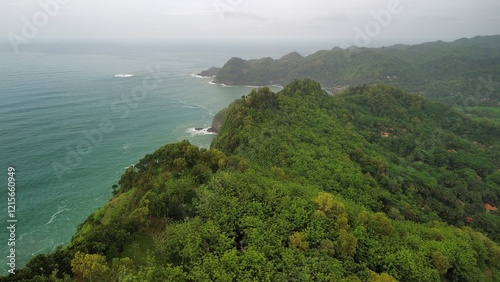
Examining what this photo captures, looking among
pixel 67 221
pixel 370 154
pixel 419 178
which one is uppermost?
pixel 370 154

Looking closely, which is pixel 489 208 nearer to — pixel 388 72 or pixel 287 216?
pixel 287 216

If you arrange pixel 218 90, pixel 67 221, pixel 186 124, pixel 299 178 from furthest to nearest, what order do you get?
pixel 218 90
pixel 186 124
pixel 67 221
pixel 299 178

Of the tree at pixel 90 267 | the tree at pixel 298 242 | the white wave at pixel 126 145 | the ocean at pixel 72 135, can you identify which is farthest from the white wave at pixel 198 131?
the tree at pixel 298 242

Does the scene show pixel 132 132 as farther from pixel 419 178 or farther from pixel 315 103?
pixel 419 178

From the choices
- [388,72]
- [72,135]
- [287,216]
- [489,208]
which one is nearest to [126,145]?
[72,135]

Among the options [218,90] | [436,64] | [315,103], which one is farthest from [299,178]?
[436,64]

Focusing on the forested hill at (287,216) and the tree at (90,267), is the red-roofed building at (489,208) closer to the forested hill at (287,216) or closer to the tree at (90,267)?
the forested hill at (287,216)

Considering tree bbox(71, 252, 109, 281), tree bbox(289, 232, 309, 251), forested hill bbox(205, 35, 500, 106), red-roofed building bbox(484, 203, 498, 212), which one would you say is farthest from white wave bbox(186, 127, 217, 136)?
forested hill bbox(205, 35, 500, 106)
